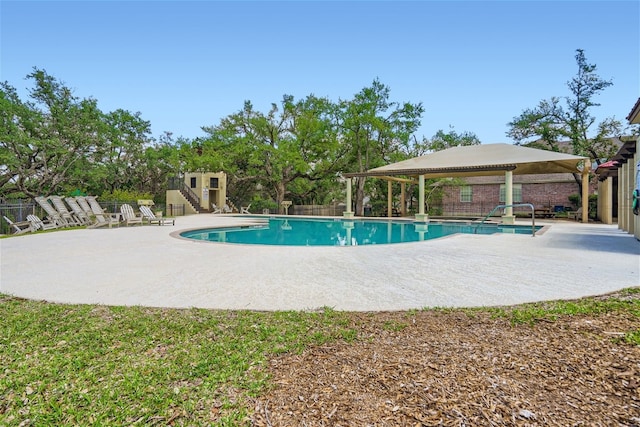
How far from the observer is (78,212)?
14.5 metres

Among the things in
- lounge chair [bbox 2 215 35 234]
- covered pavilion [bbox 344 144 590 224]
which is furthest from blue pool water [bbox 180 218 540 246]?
lounge chair [bbox 2 215 35 234]

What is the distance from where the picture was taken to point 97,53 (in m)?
14.2

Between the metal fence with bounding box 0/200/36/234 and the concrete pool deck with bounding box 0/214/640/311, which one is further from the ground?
the metal fence with bounding box 0/200/36/234

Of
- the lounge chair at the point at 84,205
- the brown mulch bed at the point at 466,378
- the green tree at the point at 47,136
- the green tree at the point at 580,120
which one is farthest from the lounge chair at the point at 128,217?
the green tree at the point at 580,120

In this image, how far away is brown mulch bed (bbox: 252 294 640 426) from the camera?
1.77 metres

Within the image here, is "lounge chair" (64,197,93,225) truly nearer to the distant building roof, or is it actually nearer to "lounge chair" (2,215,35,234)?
"lounge chair" (2,215,35,234)

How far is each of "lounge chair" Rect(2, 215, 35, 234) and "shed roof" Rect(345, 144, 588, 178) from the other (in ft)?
50.8

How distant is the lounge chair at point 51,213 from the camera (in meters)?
13.2

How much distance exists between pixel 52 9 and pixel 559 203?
2964 cm

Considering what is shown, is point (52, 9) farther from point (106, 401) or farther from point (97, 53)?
point (106, 401)

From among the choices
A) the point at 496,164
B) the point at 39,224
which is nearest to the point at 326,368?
the point at 39,224

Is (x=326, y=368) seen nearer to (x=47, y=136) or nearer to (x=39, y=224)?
(x=39, y=224)

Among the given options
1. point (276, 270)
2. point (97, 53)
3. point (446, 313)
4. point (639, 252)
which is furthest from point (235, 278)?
point (97, 53)

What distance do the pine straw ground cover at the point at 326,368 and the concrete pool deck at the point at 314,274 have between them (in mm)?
639
